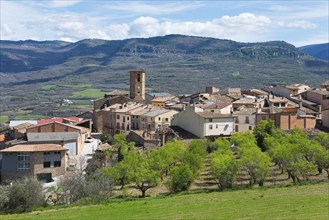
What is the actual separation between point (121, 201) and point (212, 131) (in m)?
28.4

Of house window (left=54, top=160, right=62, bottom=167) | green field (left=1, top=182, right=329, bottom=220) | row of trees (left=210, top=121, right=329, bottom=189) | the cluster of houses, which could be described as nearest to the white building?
the cluster of houses

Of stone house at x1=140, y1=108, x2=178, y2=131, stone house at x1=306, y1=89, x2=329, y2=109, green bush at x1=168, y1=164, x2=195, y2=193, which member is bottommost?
green bush at x1=168, y1=164, x2=195, y2=193

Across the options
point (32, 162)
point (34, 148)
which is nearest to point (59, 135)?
point (34, 148)

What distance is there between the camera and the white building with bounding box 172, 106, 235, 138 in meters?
64.7

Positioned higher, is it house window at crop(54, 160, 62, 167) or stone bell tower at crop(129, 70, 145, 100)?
stone bell tower at crop(129, 70, 145, 100)

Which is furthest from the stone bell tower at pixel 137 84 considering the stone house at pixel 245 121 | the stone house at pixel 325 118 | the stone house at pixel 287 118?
the stone house at pixel 325 118

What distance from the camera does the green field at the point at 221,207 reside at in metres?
29.8

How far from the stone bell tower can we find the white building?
29.2 m

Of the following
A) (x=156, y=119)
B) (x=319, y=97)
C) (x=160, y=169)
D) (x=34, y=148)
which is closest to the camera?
(x=160, y=169)

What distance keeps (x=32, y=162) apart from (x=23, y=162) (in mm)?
1008

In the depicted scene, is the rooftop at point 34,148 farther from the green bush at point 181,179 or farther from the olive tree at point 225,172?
the olive tree at point 225,172

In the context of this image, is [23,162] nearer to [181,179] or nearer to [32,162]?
[32,162]

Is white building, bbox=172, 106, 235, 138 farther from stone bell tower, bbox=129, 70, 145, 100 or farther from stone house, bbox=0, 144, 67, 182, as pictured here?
stone bell tower, bbox=129, 70, 145, 100

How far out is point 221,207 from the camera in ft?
107
